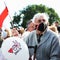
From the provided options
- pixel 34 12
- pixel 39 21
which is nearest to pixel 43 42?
pixel 39 21

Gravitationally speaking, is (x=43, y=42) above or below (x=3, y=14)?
below

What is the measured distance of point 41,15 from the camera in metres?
8.00

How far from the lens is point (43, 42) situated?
25.6 ft

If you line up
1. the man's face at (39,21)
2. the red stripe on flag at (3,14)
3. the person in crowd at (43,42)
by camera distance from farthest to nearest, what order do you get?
the red stripe on flag at (3,14), the man's face at (39,21), the person in crowd at (43,42)

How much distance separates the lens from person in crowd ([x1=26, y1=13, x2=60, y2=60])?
7637mm

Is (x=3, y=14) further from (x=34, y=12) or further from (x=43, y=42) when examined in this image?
(x=34, y=12)

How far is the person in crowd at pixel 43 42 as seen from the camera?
25.1 feet

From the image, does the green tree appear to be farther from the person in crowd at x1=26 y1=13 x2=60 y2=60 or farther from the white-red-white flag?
the person in crowd at x1=26 y1=13 x2=60 y2=60

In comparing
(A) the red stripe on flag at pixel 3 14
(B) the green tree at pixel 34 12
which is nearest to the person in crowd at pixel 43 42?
(A) the red stripe on flag at pixel 3 14

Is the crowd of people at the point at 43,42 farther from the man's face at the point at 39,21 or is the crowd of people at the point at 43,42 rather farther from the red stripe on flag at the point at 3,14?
the red stripe on flag at the point at 3,14

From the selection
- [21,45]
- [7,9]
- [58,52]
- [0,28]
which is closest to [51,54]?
[58,52]

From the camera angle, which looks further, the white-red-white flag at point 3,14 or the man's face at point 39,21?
the white-red-white flag at point 3,14

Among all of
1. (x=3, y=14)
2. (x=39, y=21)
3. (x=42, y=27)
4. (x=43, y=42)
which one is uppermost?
(x=3, y=14)

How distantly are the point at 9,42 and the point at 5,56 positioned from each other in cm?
29
